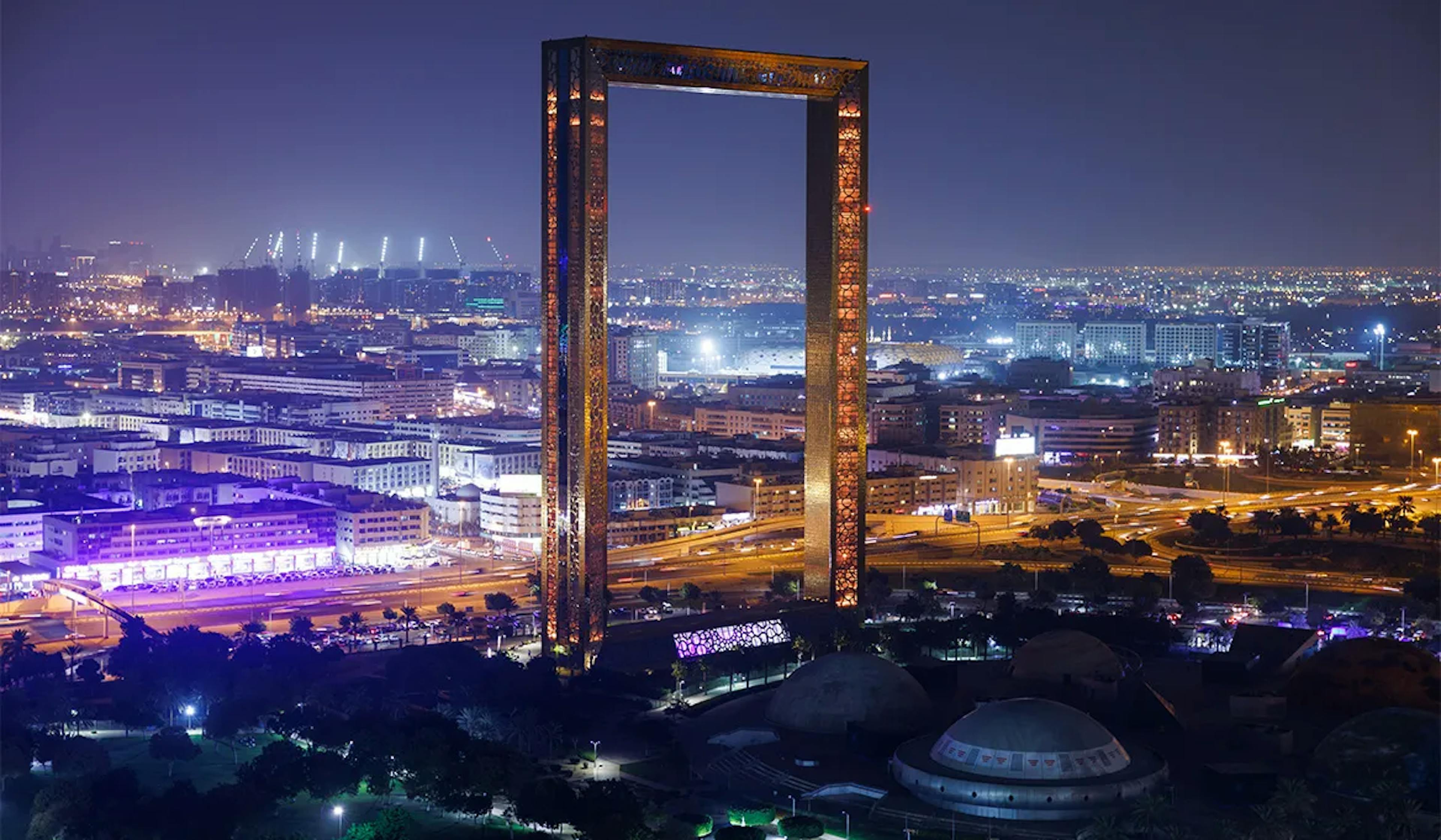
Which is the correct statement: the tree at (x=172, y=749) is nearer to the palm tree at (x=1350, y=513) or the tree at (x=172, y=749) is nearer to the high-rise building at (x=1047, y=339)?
the palm tree at (x=1350, y=513)

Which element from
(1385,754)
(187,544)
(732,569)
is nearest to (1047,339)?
(732,569)

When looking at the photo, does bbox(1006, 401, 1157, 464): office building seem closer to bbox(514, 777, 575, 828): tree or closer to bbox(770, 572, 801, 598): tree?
bbox(770, 572, 801, 598): tree

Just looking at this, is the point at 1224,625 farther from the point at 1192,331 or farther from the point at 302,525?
the point at 1192,331

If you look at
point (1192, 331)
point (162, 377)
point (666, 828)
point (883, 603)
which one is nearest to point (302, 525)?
point (883, 603)

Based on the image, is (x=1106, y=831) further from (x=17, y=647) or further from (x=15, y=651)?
(x=17, y=647)

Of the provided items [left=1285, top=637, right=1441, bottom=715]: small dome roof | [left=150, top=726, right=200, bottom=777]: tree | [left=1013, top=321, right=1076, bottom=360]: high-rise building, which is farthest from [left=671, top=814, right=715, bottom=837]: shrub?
[left=1013, top=321, right=1076, bottom=360]: high-rise building

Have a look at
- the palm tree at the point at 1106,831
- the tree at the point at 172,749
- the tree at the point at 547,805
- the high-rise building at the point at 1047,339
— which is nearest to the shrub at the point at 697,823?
the tree at the point at 547,805
